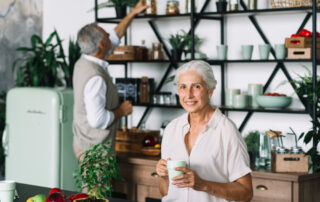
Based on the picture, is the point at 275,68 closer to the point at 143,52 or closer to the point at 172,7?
the point at 172,7

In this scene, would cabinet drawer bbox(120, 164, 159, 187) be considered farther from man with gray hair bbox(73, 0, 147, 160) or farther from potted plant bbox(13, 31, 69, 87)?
potted plant bbox(13, 31, 69, 87)

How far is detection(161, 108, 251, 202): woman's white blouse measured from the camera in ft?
9.07

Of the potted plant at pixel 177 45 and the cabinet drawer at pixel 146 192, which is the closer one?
the cabinet drawer at pixel 146 192

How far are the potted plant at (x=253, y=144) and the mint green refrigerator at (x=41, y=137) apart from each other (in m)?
1.58

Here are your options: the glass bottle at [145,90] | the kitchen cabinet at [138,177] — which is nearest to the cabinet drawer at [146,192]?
the kitchen cabinet at [138,177]

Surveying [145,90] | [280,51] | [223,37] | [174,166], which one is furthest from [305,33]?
[174,166]

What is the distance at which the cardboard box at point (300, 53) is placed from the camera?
4.39 metres

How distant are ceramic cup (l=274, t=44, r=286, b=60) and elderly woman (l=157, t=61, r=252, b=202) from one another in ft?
6.08

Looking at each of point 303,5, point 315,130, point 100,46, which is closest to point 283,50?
point 303,5

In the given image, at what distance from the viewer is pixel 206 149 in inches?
111

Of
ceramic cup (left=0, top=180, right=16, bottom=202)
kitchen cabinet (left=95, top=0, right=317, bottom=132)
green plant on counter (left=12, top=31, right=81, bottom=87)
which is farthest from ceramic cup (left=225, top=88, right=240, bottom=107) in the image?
ceramic cup (left=0, top=180, right=16, bottom=202)

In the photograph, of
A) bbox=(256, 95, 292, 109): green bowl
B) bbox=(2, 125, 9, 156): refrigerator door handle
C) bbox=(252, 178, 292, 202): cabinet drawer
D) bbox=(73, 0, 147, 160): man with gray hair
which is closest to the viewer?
bbox=(252, 178, 292, 202): cabinet drawer

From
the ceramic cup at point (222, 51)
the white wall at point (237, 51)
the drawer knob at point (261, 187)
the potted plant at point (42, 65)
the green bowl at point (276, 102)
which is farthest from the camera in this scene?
the potted plant at point (42, 65)

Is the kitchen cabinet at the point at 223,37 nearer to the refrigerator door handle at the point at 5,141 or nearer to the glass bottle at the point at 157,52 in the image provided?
the glass bottle at the point at 157,52
